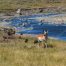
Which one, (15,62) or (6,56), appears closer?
(15,62)

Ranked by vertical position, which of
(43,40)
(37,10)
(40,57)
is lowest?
(37,10)

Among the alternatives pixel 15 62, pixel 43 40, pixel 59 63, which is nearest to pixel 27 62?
pixel 15 62

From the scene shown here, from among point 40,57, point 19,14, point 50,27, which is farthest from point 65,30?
point 40,57

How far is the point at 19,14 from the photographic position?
84688mm

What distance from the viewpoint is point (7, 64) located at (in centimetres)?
1403

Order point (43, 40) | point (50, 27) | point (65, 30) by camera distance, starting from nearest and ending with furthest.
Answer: point (43, 40), point (65, 30), point (50, 27)

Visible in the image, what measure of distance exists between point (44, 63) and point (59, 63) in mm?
660

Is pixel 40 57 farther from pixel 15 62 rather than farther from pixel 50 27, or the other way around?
pixel 50 27

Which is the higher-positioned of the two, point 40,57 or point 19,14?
point 40,57

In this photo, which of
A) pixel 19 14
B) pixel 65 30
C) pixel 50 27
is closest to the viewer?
pixel 65 30

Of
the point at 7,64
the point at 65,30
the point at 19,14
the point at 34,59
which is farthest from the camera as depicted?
the point at 19,14

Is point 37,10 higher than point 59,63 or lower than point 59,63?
lower

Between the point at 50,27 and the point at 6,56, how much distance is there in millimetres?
42147

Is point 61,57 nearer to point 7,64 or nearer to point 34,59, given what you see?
point 34,59
